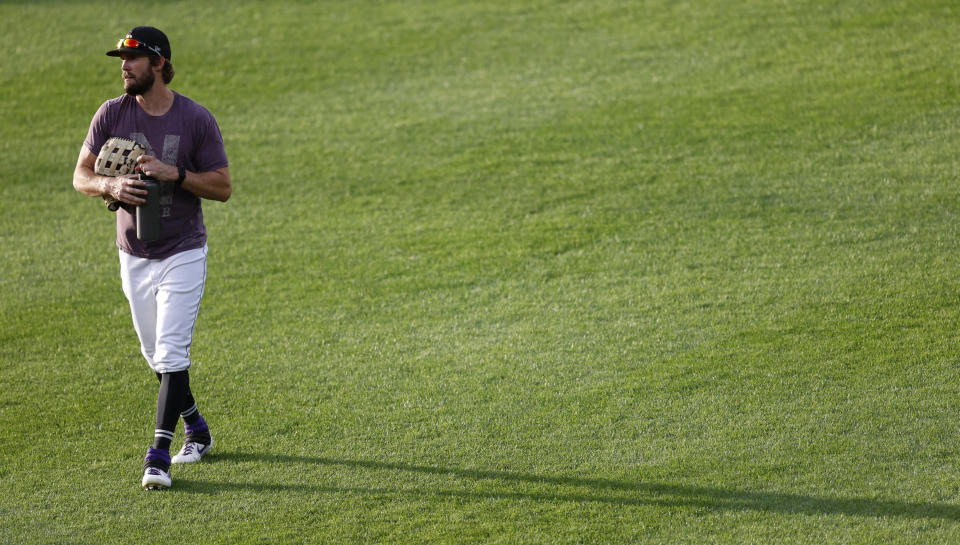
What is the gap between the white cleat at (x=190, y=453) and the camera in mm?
4930

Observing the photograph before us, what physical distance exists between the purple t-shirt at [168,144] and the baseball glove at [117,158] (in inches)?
3.5

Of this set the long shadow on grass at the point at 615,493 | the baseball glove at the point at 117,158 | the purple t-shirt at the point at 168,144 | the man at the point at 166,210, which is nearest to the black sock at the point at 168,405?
the man at the point at 166,210

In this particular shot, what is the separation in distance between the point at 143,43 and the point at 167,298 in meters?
1.21

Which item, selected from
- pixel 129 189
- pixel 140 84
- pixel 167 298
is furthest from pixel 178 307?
pixel 140 84

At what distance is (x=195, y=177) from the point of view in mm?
4629

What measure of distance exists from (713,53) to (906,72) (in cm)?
195

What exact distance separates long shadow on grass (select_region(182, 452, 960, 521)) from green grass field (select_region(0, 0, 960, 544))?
0.02 metres

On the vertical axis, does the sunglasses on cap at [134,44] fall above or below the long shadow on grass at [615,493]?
above

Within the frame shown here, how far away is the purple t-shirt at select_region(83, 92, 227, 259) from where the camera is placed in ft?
15.3

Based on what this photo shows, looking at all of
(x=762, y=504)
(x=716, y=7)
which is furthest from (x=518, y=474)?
(x=716, y=7)

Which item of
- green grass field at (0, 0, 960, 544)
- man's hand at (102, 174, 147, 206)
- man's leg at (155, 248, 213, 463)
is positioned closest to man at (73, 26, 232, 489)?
man's leg at (155, 248, 213, 463)

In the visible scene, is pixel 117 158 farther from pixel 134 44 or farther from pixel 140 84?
pixel 134 44

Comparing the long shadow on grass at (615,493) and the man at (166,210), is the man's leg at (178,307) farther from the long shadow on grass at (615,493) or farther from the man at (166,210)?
the long shadow on grass at (615,493)

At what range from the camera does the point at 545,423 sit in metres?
5.19
